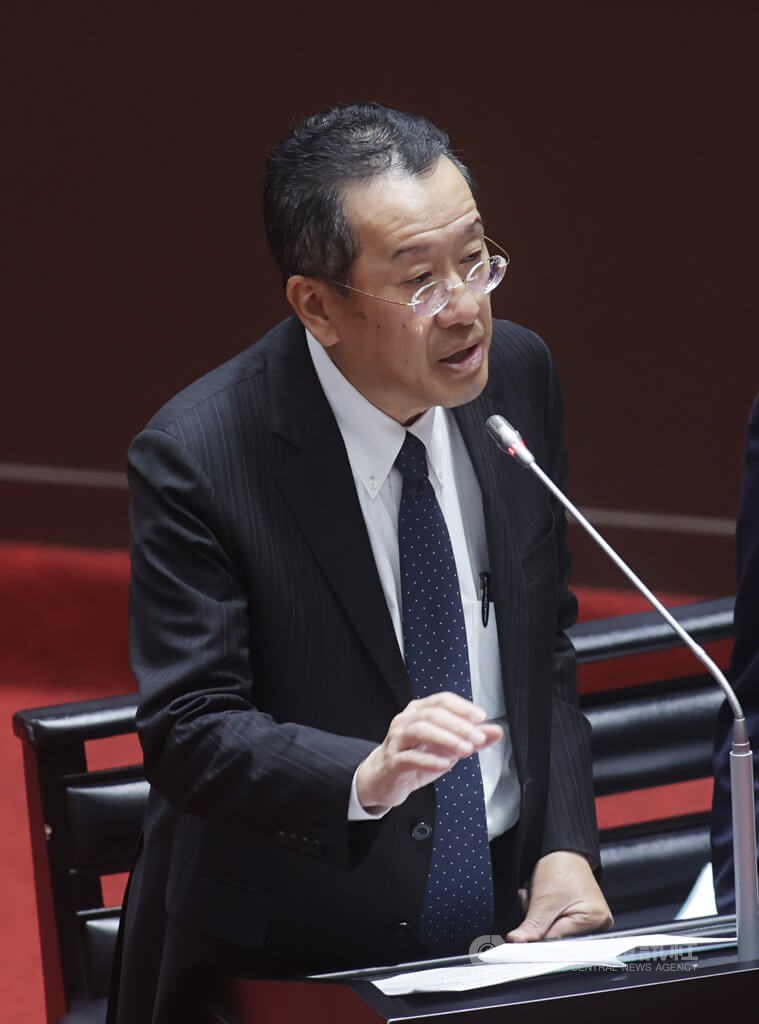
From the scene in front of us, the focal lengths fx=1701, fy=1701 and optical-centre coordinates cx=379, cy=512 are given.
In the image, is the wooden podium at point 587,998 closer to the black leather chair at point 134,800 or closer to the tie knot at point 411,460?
the tie knot at point 411,460

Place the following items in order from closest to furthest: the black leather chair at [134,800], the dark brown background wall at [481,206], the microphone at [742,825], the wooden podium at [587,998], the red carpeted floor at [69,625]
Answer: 1. the wooden podium at [587,998]
2. the microphone at [742,825]
3. the black leather chair at [134,800]
4. the dark brown background wall at [481,206]
5. the red carpeted floor at [69,625]

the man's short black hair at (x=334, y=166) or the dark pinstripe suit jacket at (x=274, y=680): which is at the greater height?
the man's short black hair at (x=334, y=166)

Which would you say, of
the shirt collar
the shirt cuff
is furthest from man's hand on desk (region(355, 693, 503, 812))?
the shirt collar

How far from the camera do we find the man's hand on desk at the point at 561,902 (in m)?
1.38

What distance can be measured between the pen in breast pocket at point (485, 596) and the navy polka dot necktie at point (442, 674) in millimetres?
36

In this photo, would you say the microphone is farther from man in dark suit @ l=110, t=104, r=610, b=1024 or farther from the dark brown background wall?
the dark brown background wall

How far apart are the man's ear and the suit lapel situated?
6 cm

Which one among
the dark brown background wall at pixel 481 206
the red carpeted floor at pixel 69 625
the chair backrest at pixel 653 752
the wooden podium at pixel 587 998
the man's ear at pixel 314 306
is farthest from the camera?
the red carpeted floor at pixel 69 625

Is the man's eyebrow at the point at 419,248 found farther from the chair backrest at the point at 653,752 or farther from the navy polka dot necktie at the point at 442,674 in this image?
the chair backrest at the point at 653,752

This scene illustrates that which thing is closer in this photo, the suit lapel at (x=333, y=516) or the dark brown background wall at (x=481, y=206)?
the suit lapel at (x=333, y=516)

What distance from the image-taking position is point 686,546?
305cm

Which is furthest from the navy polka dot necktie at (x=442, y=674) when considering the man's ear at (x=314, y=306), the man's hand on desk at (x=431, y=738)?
the man's hand on desk at (x=431, y=738)

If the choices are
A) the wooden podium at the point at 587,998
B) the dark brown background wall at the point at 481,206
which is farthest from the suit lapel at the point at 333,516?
the dark brown background wall at the point at 481,206

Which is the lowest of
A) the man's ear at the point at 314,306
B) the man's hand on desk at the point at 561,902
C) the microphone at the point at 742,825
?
the man's hand on desk at the point at 561,902
